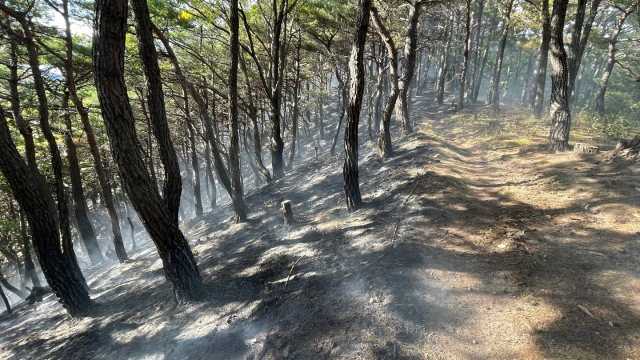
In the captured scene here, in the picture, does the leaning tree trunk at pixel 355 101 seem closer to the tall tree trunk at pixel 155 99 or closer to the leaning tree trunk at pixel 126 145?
the tall tree trunk at pixel 155 99

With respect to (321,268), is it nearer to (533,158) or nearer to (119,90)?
(119,90)

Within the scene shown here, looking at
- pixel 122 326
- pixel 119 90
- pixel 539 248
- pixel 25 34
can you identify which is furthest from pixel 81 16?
pixel 539 248

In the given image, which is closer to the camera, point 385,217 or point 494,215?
point 494,215

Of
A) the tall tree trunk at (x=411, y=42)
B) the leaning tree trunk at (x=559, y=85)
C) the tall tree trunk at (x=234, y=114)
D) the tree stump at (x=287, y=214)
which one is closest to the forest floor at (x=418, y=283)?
the tree stump at (x=287, y=214)

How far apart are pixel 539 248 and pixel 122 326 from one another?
887cm

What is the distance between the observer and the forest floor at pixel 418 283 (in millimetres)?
3873

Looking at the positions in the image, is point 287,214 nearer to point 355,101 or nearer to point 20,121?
point 355,101

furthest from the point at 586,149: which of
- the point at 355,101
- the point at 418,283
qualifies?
the point at 418,283

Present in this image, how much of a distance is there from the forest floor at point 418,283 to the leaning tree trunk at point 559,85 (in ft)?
2.05

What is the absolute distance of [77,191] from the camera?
37.6ft

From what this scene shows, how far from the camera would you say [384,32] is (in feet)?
32.6

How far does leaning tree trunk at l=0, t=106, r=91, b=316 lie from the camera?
598 centimetres

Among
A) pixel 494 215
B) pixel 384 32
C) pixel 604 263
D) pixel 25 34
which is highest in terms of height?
pixel 25 34

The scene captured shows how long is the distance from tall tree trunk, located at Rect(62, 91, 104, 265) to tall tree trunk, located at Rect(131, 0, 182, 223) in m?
4.51
